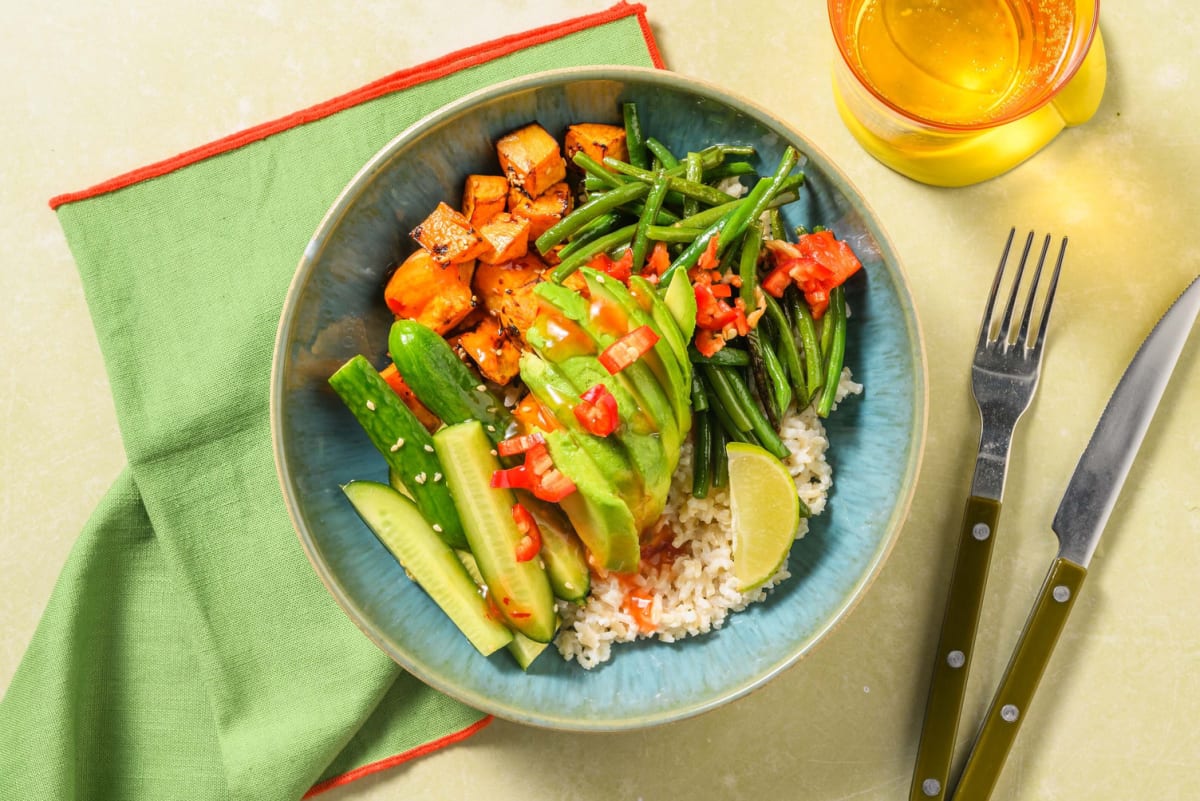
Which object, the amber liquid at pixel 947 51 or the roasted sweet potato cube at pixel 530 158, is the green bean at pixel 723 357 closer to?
the roasted sweet potato cube at pixel 530 158

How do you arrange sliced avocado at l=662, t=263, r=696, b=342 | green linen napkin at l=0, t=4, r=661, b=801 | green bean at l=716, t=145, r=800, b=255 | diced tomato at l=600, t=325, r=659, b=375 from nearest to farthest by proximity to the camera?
diced tomato at l=600, t=325, r=659, b=375, sliced avocado at l=662, t=263, r=696, b=342, green bean at l=716, t=145, r=800, b=255, green linen napkin at l=0, t=4, r=661, b=801

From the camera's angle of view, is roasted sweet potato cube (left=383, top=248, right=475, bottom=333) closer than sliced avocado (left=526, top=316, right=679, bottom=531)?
No

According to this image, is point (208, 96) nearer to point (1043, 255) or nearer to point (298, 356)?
point (298, 356)

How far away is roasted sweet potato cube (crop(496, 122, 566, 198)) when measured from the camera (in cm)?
219

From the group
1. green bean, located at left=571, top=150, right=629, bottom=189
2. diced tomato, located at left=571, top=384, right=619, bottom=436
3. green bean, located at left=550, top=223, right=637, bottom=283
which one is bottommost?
diced tomato, located at left=571, top=384, right=619, bottom=436

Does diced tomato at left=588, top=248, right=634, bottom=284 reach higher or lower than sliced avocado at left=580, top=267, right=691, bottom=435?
higher

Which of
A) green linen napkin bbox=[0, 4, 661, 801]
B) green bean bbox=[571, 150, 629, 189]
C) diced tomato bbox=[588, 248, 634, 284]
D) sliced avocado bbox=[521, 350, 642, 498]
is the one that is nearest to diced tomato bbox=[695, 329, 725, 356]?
diced tomato bbox=[588, 248, 634, 284]

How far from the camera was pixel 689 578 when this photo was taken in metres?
2.26

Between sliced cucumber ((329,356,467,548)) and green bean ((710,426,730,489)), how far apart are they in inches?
25.9

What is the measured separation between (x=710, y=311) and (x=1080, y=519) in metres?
1.30

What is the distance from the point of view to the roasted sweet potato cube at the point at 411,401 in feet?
7.29

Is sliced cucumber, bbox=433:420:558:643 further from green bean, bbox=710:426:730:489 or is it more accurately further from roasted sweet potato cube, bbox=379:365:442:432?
green bean, bbox=710:426:730:489

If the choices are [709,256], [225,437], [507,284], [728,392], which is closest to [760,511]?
[728,392]

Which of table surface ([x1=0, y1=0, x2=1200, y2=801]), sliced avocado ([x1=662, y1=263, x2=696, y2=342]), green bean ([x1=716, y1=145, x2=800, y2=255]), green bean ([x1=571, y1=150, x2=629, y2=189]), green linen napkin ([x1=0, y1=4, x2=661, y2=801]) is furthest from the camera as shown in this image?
table surface ([x1=0, y1=0, x2=1200, y2=801])
